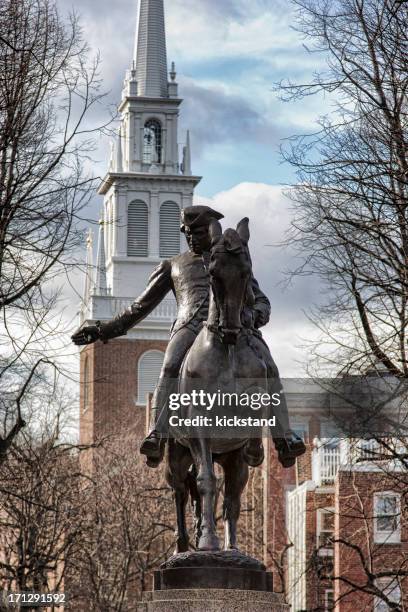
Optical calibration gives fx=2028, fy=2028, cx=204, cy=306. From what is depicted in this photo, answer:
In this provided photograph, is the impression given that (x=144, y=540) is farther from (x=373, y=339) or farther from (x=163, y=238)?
(x=163, y=238)

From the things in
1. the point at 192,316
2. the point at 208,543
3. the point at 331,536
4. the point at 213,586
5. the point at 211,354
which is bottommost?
the point at 213,586

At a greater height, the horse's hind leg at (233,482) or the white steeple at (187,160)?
the white steeple at (187,160)

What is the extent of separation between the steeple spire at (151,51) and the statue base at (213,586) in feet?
305

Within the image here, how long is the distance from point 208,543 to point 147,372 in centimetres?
8958

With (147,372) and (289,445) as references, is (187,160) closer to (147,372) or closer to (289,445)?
(147,372)

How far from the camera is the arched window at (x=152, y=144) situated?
377ft

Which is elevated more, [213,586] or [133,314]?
[133,314]

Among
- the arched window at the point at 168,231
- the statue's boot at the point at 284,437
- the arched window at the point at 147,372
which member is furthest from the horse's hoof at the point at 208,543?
the arched window at the point at 168,231

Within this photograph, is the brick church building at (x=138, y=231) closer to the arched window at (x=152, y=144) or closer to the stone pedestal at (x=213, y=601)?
the arched window at (x=152, y=144)

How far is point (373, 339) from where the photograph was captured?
27359mm

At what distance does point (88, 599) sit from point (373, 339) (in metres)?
30.0

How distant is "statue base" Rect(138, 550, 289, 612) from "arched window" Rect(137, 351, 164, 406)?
A: 87868 millimetres

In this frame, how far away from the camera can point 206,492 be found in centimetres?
1920

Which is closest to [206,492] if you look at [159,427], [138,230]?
[159,427]
